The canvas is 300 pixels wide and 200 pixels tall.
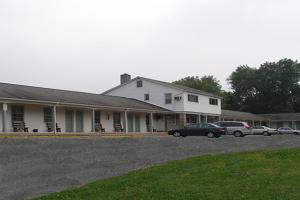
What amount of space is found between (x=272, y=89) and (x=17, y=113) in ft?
229

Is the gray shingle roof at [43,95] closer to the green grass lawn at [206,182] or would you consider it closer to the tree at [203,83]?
the green grass lawn at [206,182]

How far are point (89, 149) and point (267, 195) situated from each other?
10660 mm

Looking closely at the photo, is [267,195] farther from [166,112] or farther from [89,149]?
[166,112]

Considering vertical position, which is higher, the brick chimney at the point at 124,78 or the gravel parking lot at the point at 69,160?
the brick chimney at the point at 124,78

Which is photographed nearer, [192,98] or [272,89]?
[192,98]

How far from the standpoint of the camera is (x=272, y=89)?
317 feet

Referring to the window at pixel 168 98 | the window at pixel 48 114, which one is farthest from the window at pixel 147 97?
the window at pixel 48 114

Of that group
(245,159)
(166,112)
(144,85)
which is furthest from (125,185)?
(144,85)

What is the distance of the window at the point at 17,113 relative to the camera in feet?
110

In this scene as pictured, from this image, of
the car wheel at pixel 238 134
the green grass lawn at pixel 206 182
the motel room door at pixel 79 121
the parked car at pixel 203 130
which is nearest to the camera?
the green grass lawn at pixel 206 182

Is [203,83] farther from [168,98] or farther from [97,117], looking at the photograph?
[97,117]

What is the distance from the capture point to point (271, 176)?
14445mm

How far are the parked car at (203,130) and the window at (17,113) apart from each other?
1238 cm

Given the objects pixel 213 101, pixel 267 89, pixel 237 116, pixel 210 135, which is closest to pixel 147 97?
pixel 213 101
